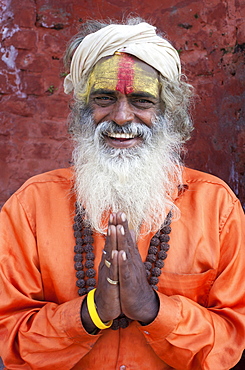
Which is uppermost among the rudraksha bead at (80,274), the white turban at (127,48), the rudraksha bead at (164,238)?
the white turban at (127,48)

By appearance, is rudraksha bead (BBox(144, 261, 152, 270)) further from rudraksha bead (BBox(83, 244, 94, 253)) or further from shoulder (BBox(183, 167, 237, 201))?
shoulder (BBox(183, 167, 237, 201))

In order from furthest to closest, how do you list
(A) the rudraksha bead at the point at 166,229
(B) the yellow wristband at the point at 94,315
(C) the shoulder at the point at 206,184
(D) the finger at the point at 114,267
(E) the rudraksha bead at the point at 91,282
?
(C) the shoulder at the point at 206,184 → (A) the rudraksha bead at the point at 166,229 → (E) the rudraksha bead at the point at 91,282 → (B) the yellow wristband at the point at 94,315 → (D) the finger at the point at 114,267

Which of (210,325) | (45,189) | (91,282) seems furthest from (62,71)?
(210,325)

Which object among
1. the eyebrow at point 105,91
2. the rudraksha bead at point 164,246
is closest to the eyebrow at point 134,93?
the eyebrow at point 105,91

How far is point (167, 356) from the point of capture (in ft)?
6.59

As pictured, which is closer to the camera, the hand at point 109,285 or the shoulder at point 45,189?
the hand at point 109,285

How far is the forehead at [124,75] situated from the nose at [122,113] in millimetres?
62

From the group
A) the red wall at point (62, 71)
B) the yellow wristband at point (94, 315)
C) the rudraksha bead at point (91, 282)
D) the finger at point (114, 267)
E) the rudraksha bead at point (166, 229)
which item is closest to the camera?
the finger at point (114, 267)

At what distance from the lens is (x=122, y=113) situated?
2.15 meters

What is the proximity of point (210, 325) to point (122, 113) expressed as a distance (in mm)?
1111

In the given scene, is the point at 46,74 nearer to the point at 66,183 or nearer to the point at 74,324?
the point at 66,183

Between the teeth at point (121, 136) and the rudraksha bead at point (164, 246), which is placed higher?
the teeth at point (121, 136)

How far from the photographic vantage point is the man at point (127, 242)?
6.42 ft

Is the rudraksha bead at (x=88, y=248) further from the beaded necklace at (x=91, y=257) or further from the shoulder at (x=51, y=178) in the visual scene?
the shoulder at (x=51, y=178)
